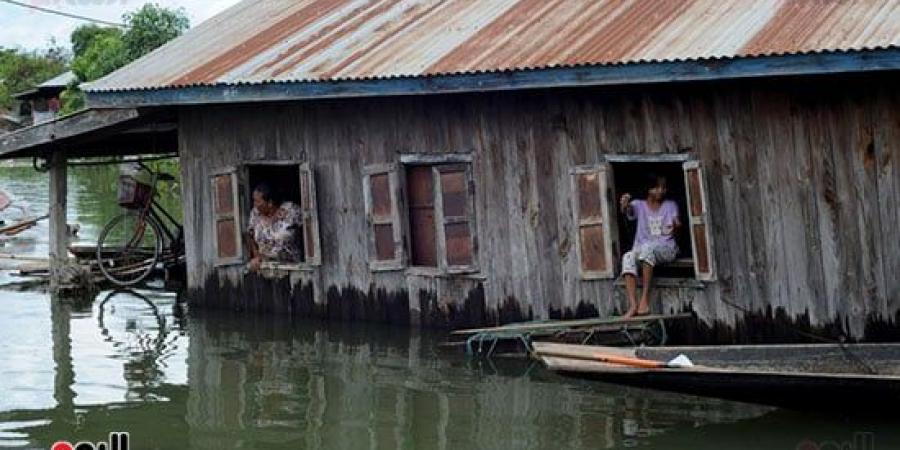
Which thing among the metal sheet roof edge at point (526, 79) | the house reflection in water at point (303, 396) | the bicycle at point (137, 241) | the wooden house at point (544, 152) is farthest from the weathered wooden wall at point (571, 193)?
the bicycle at point (137, 241)

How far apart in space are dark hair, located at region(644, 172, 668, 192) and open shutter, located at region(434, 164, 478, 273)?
1727 mm

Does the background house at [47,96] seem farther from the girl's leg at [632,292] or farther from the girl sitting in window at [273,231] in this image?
the girl's leg at [632,292]

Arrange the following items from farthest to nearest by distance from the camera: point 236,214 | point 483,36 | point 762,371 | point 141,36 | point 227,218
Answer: point 141,36, point 227,218, point 236,214, point 483,36, point 762,371

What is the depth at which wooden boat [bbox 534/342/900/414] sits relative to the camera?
950cm

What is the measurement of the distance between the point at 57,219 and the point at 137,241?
111 cm

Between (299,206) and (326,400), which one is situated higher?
(299,206)

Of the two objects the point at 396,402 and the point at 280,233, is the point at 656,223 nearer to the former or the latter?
the point at 396,402

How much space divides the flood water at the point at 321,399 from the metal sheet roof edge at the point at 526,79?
7.89 ft

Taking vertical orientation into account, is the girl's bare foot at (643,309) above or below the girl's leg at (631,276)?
below

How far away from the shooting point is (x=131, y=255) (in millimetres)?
18891

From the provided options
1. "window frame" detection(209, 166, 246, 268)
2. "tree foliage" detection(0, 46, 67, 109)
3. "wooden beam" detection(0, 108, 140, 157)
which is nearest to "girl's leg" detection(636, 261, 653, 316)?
"window frame" detection(209, 166, 246, 268)

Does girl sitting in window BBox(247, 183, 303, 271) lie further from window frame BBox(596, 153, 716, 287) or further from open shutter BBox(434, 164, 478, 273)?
window frame BBox(596, 153, 716, 287)

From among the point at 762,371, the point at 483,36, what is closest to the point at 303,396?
the point at 762,371

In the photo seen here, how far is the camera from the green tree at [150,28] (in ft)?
172
